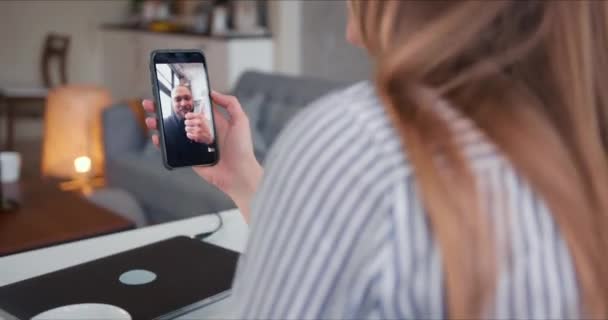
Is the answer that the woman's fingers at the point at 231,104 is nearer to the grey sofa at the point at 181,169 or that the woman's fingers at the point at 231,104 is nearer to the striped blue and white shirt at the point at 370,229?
the striped blue and white shirt at the point at 370,229

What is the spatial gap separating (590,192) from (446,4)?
14cm

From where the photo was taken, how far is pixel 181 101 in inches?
34.9

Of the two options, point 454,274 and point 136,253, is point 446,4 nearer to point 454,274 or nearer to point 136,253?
point 454,274

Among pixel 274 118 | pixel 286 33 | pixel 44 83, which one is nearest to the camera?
pixel 274 118

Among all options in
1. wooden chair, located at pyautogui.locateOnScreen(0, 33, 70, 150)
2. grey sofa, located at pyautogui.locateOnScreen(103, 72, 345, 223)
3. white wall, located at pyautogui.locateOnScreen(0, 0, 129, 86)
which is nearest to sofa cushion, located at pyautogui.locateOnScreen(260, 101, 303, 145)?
grey sofa, located at pyautogui.locateOnScreen(103, 72, 345, 223)

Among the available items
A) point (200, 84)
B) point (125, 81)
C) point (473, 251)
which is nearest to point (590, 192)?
point (473, 251)

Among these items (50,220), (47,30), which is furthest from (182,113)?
(47,30)

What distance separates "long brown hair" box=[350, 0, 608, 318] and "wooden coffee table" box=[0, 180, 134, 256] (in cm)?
136

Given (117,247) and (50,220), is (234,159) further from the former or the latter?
(50,220)

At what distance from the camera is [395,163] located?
405mm

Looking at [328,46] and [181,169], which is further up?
[328,46]

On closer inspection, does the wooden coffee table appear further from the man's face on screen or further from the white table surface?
the man's face on screen

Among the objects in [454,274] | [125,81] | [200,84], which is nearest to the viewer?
[454,274]

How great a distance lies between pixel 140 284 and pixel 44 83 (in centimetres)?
416
